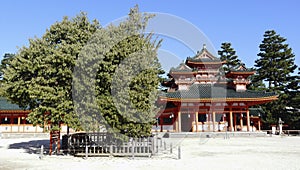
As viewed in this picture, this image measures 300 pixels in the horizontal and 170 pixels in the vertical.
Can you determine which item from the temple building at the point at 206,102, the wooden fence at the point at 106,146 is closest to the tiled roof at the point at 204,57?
the temple building at the point at 206,102

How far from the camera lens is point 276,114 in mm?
41125

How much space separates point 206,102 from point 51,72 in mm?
21649

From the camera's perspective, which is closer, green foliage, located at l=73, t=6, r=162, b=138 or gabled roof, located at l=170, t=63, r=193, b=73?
green foliage, located at l=73, t=6, r=162, b=138

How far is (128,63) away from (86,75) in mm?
2474

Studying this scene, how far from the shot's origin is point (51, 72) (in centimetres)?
1512

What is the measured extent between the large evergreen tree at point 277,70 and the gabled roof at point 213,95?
982cm

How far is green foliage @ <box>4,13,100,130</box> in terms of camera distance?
48.8 feet

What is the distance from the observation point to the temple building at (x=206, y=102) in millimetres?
31766

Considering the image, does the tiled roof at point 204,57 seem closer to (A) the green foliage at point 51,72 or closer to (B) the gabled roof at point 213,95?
(B) the gabled roof at point 213,95

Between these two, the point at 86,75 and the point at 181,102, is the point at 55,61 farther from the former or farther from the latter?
the point at 181,102

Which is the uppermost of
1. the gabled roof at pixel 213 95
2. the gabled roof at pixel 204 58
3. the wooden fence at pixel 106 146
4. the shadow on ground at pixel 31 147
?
the gabled roof at pixel 204 58

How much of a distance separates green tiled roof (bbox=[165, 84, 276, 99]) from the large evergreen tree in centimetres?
984

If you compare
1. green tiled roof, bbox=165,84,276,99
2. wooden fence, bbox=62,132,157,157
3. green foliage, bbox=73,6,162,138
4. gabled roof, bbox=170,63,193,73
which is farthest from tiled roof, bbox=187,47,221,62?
wooden fence, bbox=62,132,157,157

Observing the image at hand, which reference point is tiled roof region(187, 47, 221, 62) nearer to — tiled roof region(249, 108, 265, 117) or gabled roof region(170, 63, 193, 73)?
gabled roof region(170, 63, 193, 73)
